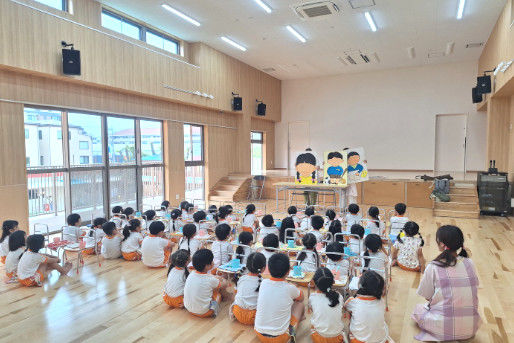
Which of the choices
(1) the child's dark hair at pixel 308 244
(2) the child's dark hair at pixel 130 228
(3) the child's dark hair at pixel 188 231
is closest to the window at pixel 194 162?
(2) the child's dark hair at pixel 130 228

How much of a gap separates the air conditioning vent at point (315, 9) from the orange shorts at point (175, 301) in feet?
24.0

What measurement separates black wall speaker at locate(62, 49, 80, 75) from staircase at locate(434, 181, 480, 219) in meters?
9.91

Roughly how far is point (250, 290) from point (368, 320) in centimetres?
115

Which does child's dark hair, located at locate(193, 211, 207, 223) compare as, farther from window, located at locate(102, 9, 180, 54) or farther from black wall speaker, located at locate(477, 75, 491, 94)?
black wall speaker, located at locate(477, 75, 491, 94)

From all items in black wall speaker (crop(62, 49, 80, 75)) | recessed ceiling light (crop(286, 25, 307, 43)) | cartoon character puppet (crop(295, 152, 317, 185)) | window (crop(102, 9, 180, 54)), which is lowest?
cartoon character puppet (crop(295, 152, 317, 185))

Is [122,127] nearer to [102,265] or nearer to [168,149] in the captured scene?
[168,149]

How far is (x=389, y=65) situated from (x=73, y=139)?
39.8 ft

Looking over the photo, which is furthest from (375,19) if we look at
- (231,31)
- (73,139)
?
(73,139)

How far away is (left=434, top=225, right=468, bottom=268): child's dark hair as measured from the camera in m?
2.82

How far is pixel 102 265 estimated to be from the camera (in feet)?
17.5

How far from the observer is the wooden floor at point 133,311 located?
3293 millimetres

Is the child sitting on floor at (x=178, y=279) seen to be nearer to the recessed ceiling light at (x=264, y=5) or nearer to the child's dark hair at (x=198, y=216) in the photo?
the child's dark hair at (x=198, y=216)

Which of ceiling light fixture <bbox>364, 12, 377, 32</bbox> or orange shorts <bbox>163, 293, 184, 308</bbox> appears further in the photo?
ceiling light fixture <bbox>364, 12, 377, 32</bbox>

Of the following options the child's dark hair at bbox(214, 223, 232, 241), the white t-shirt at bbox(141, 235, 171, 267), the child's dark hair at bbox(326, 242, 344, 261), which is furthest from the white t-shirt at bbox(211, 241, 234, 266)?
the child's dark hair at bbox(326, 242, 344, 261)
